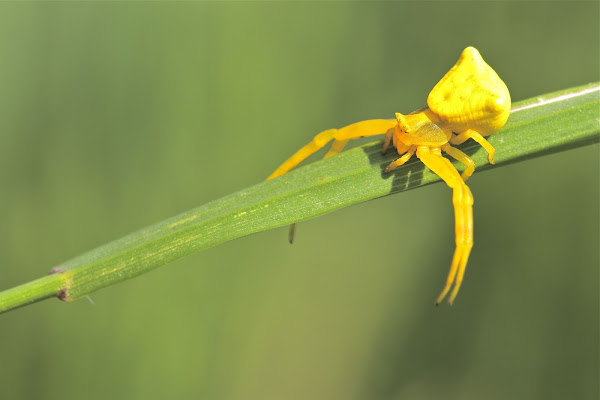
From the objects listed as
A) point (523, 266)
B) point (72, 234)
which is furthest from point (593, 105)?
point (72, 234)

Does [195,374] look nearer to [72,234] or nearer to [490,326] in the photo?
[72,234]

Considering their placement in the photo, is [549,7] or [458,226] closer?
[458,226]

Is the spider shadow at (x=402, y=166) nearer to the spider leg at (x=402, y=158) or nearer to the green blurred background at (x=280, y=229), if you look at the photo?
the spider leg at (x=402, y=158)

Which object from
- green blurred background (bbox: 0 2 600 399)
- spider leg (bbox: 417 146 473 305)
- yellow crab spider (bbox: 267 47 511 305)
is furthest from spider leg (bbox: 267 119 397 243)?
green blurred background (bbox: 0 2 600 399)

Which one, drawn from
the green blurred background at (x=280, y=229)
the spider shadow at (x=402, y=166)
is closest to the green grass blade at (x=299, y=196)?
the spider shadow at (x=402, y=166)

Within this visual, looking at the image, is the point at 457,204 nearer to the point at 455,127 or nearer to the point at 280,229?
the point at 455,127

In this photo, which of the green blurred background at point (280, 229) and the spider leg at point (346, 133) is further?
the green blurred background at point (280, 229)

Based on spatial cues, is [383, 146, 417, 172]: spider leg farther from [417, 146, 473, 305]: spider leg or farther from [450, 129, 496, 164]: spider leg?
[450, 129, 496, 164]: spider leg
